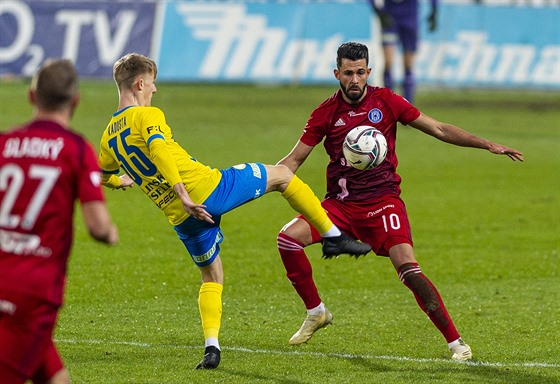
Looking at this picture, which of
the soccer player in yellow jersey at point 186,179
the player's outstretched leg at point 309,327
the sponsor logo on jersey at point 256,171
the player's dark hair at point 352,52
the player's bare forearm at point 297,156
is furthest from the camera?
the player's bare forearm at point 297,156

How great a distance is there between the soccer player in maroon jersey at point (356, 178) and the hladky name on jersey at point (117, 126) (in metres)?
1.40

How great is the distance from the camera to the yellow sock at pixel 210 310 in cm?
729

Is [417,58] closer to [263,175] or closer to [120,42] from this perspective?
[120,42]

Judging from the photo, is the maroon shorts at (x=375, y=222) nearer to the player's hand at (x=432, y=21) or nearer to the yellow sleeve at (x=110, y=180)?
the yellow sleeve at (x=110, y=180)

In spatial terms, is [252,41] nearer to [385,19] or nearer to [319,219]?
[385,19]

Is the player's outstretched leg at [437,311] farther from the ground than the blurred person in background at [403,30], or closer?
farther from the ground

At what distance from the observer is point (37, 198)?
4.81m

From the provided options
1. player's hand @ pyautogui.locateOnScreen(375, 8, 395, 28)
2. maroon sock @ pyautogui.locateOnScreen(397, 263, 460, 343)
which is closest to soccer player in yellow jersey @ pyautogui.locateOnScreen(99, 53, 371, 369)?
maroon sock @ pyautogui.locateOnScreen(397, 263, 460, 343)

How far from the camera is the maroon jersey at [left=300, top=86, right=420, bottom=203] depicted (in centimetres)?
801

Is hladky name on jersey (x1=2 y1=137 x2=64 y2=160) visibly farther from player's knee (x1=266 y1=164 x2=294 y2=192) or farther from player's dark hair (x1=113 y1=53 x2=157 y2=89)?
player's knee (x1=266 y1=164 x2=294 y2=192)

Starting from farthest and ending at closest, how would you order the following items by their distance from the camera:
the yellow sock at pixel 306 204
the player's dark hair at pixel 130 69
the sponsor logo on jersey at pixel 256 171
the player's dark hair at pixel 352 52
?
the player's dark hair at pixel 352 52, the yellow sock at pixel 306 204, the sponsor logo on jersey at pixel 256 171, the player's dark hair at pixel 130 69

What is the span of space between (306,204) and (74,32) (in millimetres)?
18339

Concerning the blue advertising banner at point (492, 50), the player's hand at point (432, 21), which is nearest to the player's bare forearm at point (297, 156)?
the player's hand at point (432, 21)

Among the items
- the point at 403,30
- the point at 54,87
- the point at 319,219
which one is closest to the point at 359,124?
the point at 319,219
